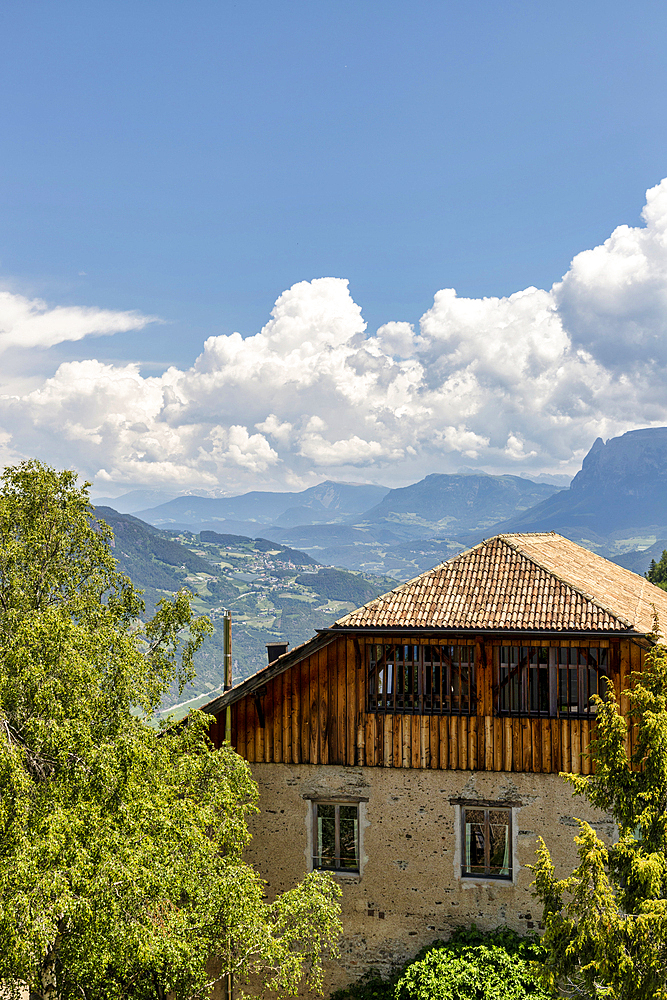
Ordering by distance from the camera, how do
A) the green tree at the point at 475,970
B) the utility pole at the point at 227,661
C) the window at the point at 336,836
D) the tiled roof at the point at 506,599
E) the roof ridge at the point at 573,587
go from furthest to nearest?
the utility pole at the point at 227,661 < the window at the point at 336,836 < the tiled roof at the point at 506,599 < the roof ridge at the point at 573,587 < the green tree at the point at 475,970

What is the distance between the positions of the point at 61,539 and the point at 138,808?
22.3 feet

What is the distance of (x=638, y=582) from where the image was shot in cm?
2611

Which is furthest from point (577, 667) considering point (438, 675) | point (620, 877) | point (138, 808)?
point (138, 808)

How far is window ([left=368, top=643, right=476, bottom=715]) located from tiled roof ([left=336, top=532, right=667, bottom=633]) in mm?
950

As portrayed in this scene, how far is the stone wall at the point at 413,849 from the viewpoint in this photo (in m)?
17.1

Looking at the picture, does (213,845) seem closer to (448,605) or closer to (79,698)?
(79,698)

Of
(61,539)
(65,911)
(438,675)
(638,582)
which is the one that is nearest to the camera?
(65,911)

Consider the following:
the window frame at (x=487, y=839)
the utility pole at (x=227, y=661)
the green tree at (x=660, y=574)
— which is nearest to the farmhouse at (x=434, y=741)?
the window frame at (x=487, y=839)

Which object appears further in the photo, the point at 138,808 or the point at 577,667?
the point at 577,667

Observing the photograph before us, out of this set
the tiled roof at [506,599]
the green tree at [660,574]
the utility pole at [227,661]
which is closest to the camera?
the tiled roof at [506,599]

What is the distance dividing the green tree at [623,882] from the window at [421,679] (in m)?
5.55

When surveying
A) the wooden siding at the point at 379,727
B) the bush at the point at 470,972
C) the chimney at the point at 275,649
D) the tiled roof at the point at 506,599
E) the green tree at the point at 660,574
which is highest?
the green tree at the point at 660,574

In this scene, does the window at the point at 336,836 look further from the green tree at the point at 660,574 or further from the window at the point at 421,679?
the green tree at the point at 660,574

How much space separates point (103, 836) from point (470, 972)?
940cm
